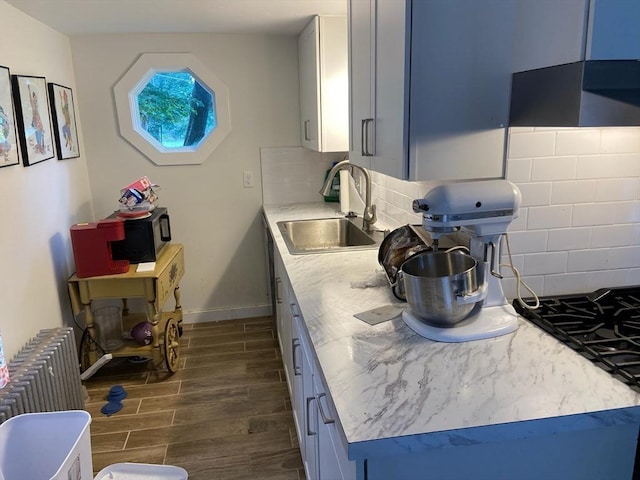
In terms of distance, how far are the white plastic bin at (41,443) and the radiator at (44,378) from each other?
0.29ft

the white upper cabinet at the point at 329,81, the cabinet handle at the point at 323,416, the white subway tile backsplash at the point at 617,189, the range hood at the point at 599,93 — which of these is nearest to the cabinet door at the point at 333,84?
the white upper cabinet at the point at 329,81

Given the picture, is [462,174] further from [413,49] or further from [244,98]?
[244,98]

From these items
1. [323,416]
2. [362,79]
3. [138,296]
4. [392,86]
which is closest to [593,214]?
[392,86]

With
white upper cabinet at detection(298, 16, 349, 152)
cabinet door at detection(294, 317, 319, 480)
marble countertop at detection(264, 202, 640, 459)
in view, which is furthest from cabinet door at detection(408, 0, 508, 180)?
white upper cabinet at detection(298, 16, 349, 152)

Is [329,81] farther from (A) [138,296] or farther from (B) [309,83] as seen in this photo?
(A) [138,296]

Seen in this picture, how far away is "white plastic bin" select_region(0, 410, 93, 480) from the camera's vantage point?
174 cm

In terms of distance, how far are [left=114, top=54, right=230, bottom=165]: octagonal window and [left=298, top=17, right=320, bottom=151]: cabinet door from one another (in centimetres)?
56

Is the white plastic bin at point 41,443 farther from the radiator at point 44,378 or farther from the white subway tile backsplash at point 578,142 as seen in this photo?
the white subway tile backsplash at point 578,142

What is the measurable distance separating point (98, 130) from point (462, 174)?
281cm

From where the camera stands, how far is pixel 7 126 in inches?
88.4

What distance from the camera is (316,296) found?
1765mm

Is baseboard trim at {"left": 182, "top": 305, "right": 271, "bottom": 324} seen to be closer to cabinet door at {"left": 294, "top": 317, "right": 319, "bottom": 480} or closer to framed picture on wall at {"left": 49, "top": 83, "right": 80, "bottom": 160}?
framed picture on wall at {"left": 49, "top": 83, "right": 80, "bottom": 160}

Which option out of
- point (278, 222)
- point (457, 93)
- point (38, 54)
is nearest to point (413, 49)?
point (457, 93)

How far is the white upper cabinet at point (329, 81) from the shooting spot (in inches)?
108
